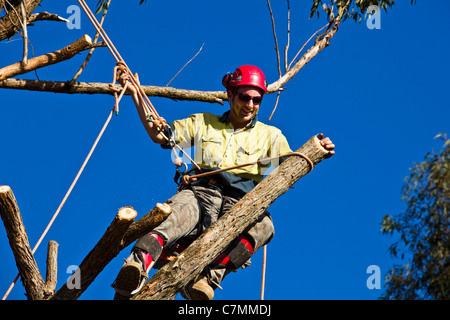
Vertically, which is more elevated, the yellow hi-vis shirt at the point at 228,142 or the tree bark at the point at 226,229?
the yellow hi-vis shirt at the point at 228,142

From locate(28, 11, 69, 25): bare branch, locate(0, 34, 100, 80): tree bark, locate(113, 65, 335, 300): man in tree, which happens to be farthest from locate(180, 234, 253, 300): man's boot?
locate(28, 11, 69, 25): bare branch

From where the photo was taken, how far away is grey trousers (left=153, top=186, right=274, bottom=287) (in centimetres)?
450

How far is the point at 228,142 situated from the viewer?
507 centimetres

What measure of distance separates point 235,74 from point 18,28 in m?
1.68

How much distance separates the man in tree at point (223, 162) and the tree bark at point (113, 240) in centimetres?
32

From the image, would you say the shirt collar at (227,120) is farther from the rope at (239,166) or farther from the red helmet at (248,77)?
the rope at (239,166)

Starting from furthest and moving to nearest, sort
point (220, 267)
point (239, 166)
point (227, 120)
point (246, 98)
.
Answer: point (227, 120) < point (246, 98) < point (239, 166) < point (220, 267)

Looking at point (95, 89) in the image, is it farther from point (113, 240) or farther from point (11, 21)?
point (113, 240)

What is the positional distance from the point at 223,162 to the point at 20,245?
156 cm

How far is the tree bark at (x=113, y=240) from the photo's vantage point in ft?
12.7

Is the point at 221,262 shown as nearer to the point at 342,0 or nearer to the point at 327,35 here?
the point at 327,35

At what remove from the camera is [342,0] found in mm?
7621

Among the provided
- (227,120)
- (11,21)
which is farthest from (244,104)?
(11,21)

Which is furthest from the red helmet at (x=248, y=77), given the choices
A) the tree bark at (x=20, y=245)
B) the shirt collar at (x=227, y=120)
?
the tree bark at (x=20, y=245)
